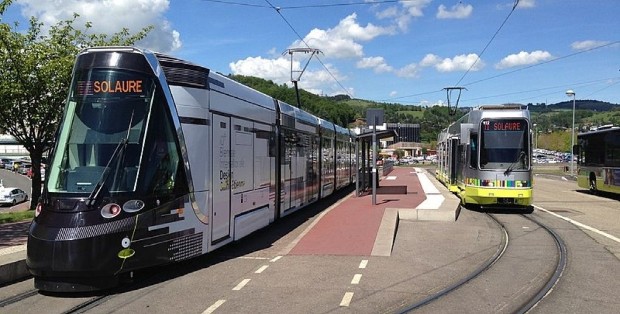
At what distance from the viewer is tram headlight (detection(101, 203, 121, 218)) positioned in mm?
7148

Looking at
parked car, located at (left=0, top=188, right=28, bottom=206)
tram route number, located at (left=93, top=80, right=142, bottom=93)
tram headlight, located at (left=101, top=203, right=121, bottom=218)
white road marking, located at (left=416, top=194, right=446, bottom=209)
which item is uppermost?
tram route number, located at (left=93, top=80, right=142, bottom=93)

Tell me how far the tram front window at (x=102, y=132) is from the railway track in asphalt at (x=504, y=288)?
164 inches

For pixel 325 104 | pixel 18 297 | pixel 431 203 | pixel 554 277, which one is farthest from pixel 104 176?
pixel 325 104

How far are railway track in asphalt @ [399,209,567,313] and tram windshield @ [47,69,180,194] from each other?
3.99 m

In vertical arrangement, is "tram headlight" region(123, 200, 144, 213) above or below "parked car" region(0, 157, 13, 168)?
above

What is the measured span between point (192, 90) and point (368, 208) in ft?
30.3

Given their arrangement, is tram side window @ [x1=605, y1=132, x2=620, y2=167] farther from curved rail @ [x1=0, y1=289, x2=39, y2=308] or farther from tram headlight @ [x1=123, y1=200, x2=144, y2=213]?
curved rail @ [x1=0, y1=289, x2=39, y2=308]

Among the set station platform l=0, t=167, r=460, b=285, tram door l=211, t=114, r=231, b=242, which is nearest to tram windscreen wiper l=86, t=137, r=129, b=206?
tram door l=211, t=114, r=231, b=242

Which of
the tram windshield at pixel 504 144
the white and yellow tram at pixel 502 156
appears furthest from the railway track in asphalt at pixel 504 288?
the tram windshield at pixel 504 144

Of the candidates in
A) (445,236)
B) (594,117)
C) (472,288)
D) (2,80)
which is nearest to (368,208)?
(445,236)

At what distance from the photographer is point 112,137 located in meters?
7.50

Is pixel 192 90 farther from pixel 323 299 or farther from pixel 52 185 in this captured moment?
pixel 323 299

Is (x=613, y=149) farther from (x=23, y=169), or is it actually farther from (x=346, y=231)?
(x=23, y=169)

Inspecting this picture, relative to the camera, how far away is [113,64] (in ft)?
25.6
